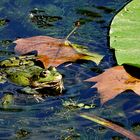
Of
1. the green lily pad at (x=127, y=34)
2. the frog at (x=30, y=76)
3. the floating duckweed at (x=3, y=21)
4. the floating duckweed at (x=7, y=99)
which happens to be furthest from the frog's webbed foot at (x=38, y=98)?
the floating duckweed at (x=3, y=21)

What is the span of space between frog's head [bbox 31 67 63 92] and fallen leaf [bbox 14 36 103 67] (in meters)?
0.10

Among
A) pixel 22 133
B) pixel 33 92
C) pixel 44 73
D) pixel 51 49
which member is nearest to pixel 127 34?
pixel 51 49

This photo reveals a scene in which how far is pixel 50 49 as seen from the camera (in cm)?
258

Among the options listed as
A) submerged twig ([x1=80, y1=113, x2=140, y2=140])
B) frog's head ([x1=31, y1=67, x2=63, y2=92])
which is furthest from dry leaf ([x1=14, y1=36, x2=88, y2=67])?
submerged twig ([x1=80, y1=113, x2=140, y2=140])

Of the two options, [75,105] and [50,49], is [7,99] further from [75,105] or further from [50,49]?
[50,49]

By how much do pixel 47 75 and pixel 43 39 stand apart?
405mm

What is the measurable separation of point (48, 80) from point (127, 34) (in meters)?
0.56

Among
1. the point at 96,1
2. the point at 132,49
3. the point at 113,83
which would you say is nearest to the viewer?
the point at 113,83

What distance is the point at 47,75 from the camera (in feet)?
7.73

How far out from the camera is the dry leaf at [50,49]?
2.51 meters

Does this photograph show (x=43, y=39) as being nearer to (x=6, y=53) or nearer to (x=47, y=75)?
(x=6, y=53)

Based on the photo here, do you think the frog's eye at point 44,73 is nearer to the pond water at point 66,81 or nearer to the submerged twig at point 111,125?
the pond water at point 66,81

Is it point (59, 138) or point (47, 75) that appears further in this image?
point (47, 75)

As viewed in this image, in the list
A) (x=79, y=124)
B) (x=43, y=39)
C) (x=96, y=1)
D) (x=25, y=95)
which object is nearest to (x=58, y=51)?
(x=43, y=39)
